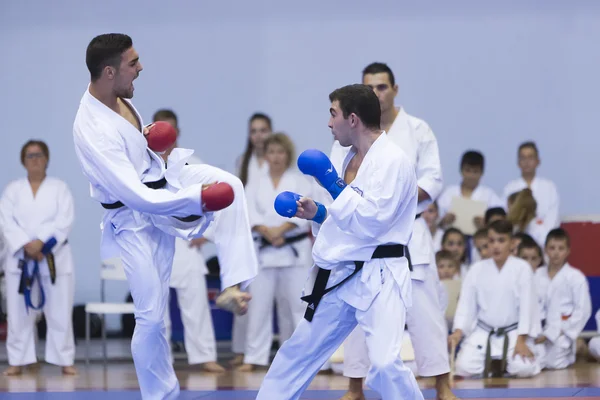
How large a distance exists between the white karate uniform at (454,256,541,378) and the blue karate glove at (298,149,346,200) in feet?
9.00

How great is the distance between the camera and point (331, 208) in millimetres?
3852

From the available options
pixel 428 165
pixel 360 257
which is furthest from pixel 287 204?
pixel 428 165

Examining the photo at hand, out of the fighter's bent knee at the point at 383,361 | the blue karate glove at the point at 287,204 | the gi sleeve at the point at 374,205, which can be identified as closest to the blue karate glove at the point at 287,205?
the blue karate glove at the point at 287,204

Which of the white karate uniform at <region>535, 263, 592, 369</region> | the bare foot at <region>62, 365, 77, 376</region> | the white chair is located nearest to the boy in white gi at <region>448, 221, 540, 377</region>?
the white karate uniform at <region>535, 263, 592, 369</region>

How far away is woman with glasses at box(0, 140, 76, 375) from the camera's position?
7047 millimetres

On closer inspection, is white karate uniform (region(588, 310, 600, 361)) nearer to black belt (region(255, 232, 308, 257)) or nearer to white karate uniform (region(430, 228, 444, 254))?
white karate uniform (region(430, 228, 444, 254))

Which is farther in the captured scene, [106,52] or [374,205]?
[106,52]

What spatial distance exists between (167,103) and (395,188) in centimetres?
517

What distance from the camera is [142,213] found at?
4180 mm

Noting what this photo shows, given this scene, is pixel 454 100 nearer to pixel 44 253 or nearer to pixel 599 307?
pixel 599 307

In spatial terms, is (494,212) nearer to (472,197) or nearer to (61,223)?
(472,197)

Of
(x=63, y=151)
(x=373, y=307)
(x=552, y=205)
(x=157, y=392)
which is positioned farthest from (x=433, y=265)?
(x=63, y=151)

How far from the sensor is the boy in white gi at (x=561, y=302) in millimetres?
6938

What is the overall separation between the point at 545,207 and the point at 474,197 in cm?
53
